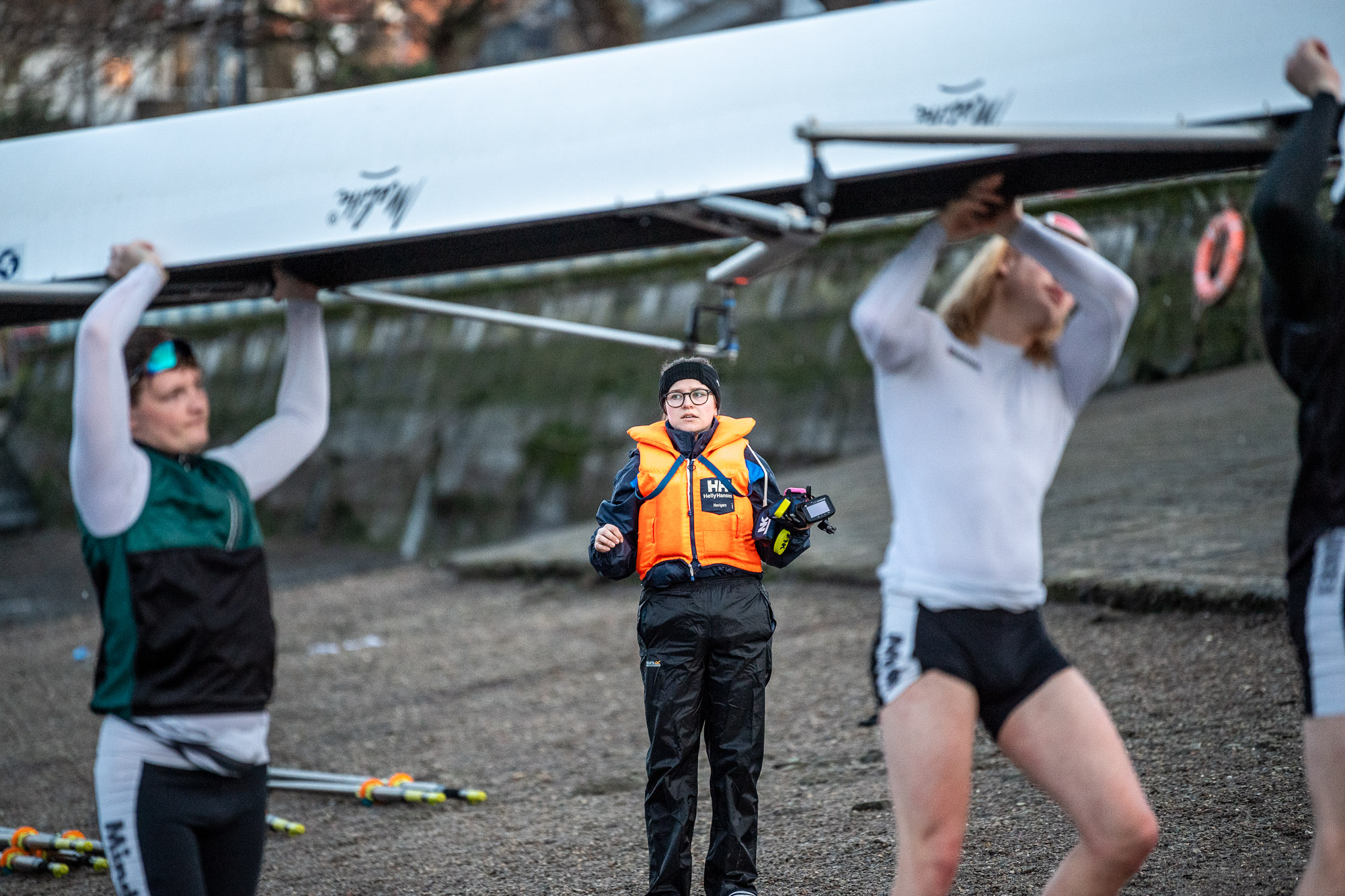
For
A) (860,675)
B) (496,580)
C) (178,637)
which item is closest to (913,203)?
(178,637)

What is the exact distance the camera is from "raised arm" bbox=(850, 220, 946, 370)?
Result: 2955 mm

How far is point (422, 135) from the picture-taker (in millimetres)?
3686

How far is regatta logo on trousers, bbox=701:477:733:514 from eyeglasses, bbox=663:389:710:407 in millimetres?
273

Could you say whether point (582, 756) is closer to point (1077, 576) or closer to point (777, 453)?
point (1077, 576)

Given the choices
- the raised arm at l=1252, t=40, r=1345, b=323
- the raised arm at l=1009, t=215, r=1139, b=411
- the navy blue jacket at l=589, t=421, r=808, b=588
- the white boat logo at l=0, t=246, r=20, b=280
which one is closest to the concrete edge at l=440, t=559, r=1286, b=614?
the navy blue jacket at l=589, t=421, r=808, b=588

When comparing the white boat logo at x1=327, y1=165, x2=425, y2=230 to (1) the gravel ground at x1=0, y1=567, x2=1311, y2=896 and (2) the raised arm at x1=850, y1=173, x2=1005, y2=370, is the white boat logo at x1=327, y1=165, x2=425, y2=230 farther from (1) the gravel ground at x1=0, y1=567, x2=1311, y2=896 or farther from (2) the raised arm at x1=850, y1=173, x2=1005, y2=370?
(1) the gravel ground at x1=0, y1=567, x2=1311, y2=896

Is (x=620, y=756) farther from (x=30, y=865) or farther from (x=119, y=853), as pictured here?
(x=119, y=853)

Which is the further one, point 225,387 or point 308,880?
point 225,387

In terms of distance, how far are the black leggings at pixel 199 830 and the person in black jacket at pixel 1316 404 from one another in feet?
7.46

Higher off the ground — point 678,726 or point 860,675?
point 678,726

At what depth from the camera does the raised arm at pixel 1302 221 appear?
2682 millimetres

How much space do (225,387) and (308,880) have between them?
12184 mm

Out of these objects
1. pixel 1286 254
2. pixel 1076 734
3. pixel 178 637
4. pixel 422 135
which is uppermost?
pixel 422 135

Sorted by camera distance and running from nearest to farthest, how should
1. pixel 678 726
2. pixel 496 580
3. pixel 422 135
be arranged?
pixel 422 135 < pixel 678 726 < pixel 496 580
